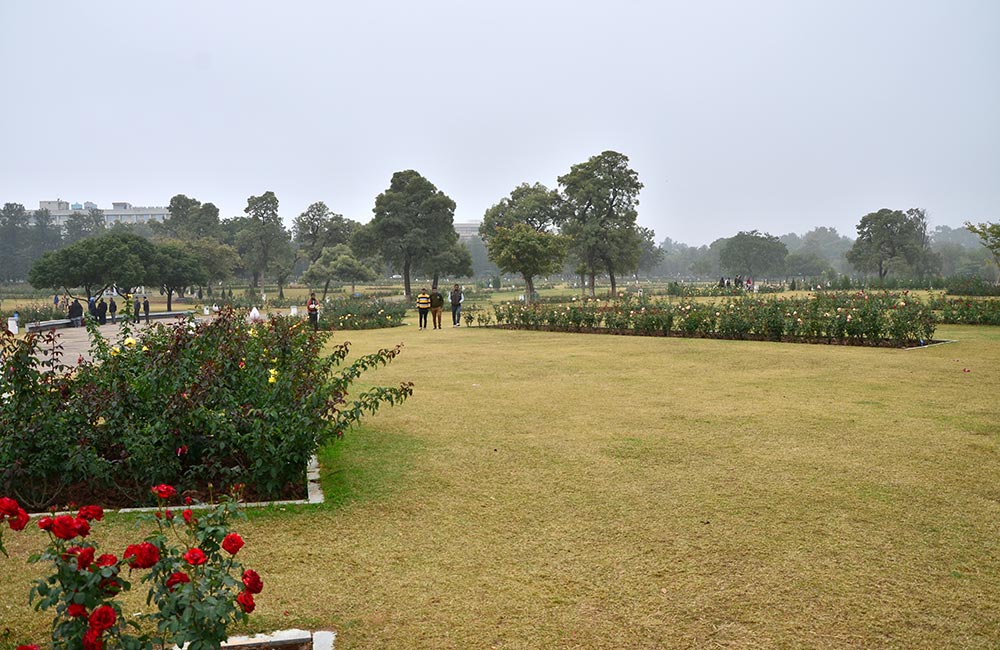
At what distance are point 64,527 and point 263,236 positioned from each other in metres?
62.3

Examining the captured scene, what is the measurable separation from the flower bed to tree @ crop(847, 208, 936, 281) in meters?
43.1


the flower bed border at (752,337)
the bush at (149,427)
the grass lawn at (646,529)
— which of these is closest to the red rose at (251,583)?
the grass lawn at (646,529)

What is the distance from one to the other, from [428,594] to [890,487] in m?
3.84

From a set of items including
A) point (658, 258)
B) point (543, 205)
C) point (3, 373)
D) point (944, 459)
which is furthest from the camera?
point (658, 258)

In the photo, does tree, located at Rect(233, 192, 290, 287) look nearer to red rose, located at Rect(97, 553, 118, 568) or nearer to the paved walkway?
the paved walkway

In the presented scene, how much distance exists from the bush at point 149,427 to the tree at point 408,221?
42553mm

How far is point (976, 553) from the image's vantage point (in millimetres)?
4418

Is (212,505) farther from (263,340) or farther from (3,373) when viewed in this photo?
(263,340)

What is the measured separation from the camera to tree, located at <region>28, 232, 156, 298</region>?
36.4m

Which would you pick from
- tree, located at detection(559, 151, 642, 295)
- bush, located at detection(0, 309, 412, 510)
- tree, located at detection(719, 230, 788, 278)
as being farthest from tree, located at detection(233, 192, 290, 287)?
bush, located at detection(0, 309, 412, 510)

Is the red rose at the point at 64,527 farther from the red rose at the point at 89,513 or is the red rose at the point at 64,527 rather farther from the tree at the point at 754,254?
the tree at the point at 754,254

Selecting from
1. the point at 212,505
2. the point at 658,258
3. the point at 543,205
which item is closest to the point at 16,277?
the point at 543,205

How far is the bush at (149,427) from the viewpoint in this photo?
17.8 feet

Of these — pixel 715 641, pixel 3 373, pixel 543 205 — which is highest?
pixel 543 205
